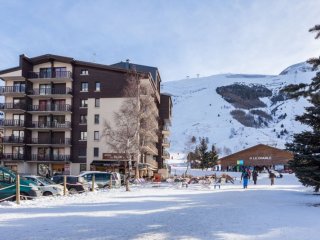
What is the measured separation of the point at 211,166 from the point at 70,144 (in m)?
53.6

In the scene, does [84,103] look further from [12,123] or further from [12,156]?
[12,156]

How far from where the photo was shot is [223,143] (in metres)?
184

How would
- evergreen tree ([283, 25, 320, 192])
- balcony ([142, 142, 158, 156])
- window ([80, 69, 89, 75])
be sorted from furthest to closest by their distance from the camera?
window ([80, 69, 89, 75]) < balcony ([142, 142, 158, 156]) < evergreen tree ([283, 25, 320, 192])

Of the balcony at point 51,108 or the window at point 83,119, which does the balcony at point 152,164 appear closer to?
the window at point 83,119

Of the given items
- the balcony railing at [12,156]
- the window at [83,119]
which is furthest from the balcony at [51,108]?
the balcony railing at [12,156]

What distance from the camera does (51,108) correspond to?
60625mm

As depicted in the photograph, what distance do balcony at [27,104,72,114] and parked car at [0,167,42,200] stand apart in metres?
37.5

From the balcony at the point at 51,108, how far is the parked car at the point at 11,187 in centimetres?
3754

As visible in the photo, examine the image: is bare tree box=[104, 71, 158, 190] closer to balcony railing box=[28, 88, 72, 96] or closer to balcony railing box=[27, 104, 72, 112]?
balcony railing box=[27, 104, 72, 112]

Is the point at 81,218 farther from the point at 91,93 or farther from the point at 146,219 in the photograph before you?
the point at 91,93

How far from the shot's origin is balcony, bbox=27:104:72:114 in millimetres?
60094

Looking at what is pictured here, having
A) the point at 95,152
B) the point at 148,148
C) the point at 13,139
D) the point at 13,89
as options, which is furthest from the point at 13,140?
the point at 148,148

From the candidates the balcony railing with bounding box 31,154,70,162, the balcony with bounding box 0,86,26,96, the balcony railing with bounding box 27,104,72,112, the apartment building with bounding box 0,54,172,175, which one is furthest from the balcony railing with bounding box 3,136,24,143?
the balcony with bounding box 0,86,26,96

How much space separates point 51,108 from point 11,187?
41.0 m
